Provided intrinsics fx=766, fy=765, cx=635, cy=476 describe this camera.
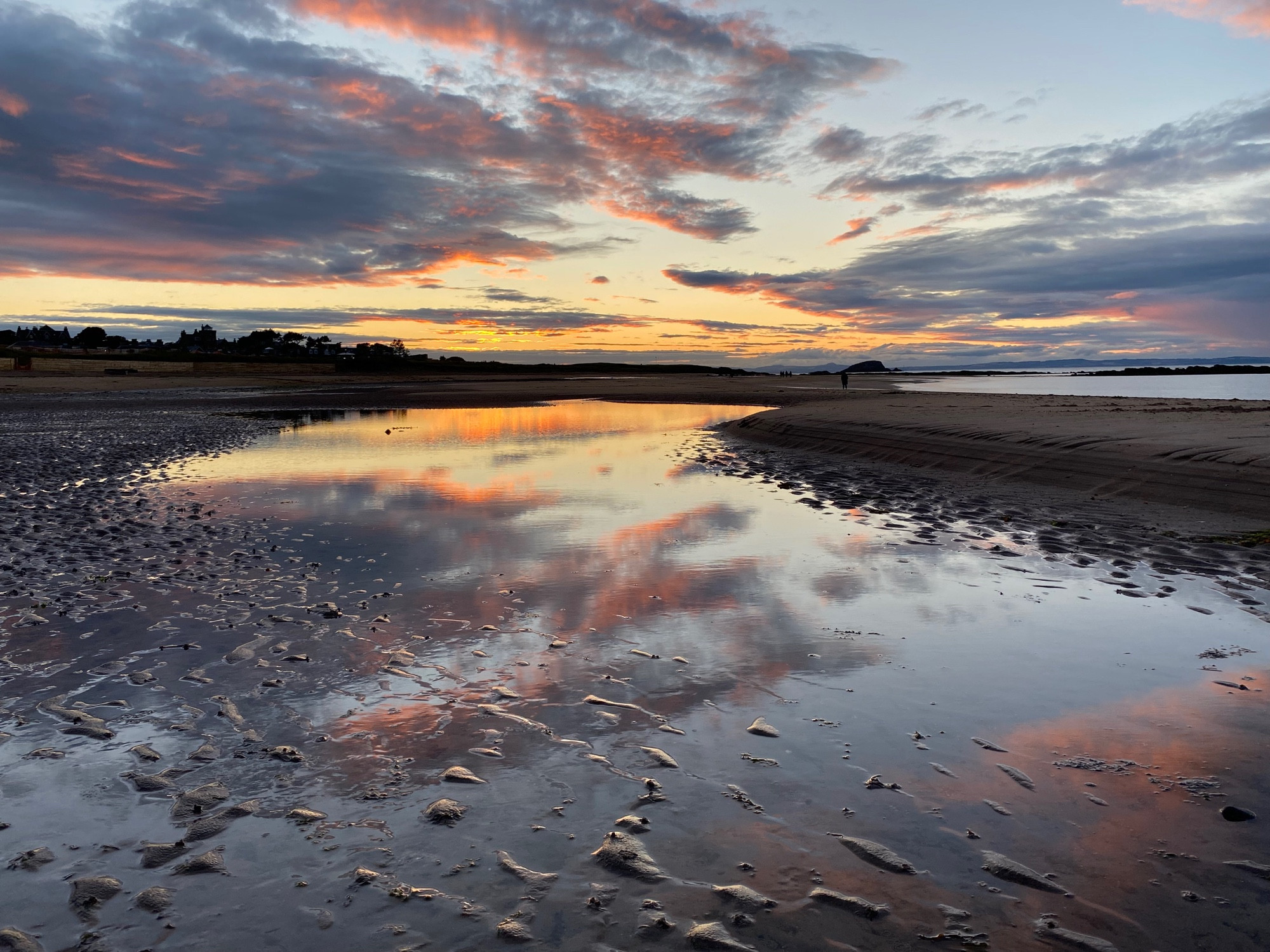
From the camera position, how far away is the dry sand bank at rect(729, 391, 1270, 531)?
45.2 ft

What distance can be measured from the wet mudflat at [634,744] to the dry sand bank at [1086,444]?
3781 mm

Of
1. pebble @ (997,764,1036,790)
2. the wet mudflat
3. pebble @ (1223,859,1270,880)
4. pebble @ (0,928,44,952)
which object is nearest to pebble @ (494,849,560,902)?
the wet mudflat

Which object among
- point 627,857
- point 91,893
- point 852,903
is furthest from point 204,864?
point 852,903

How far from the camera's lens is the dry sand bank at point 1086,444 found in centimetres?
1377

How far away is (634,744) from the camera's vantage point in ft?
16.9

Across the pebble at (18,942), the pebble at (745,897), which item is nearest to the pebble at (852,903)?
the pebble at (745,897)

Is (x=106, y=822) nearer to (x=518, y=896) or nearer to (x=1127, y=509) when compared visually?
(x=518, y=896)

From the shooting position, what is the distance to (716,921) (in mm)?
3426

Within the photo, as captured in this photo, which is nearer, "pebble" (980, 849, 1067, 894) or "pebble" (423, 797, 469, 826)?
"pebble" (980, 849, 1067, 894)

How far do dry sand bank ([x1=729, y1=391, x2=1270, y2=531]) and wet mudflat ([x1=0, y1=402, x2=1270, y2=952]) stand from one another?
12.4 ft

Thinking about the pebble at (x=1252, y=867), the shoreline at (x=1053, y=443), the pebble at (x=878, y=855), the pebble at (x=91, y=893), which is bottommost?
the pebble at (x=91, y=893)

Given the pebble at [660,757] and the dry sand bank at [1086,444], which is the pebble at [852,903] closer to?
the pebble at [660,757]

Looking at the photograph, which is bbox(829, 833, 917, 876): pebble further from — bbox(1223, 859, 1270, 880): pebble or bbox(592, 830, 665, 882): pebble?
bbox(1223, 859, 1270, 880): pebble

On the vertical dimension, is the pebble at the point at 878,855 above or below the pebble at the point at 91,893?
above
